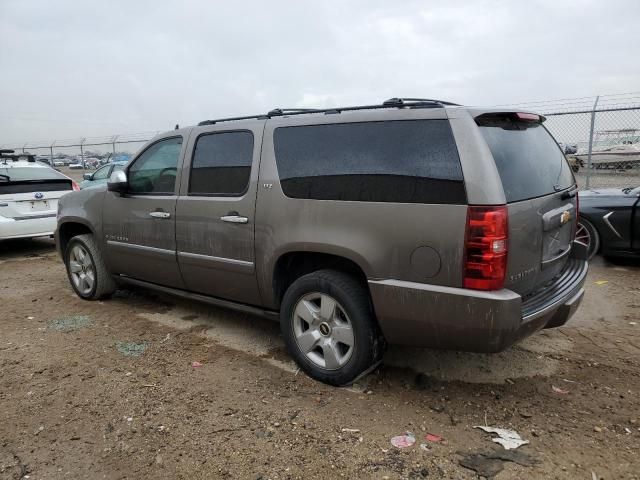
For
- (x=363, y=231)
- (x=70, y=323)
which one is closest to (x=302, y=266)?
(x=363, y=231)

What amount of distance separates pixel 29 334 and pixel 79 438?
2.08 m

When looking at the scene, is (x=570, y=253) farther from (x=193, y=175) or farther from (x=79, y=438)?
(x=79, y=438)

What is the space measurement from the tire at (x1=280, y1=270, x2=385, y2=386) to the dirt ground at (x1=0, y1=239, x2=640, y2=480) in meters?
0.16

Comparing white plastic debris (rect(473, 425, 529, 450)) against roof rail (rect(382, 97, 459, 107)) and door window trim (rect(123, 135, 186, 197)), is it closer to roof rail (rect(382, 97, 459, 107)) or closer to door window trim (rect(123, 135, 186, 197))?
roof rail (rect(382, 97, 459, 107))

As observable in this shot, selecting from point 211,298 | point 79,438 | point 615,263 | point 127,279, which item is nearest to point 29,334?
point 127,279

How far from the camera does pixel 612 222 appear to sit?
623 centimetres

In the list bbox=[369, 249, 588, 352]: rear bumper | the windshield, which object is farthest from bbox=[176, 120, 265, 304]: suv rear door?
the windshield

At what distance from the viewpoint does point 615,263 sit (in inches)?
262

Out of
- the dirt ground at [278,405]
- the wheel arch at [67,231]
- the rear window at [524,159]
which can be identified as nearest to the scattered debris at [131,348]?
the dirt ground at [278,405]

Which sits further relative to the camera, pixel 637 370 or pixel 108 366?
pixel 108 366

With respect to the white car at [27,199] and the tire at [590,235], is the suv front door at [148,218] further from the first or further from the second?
the tire at [590,235]

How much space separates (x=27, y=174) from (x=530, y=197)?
25.9 feet

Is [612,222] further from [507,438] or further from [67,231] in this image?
[67,231]

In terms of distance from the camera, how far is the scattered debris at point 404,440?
107 inches
